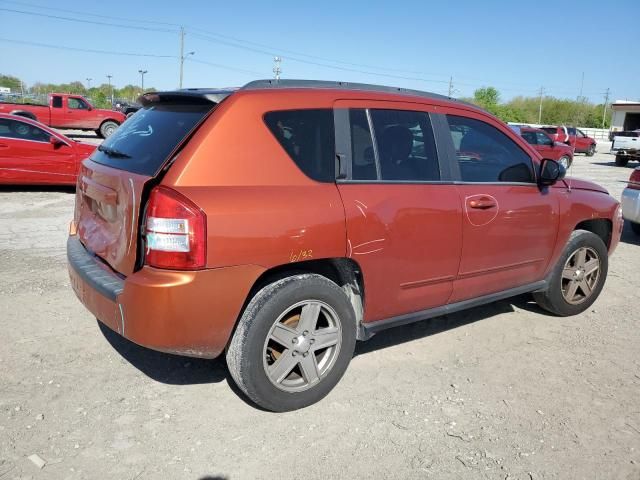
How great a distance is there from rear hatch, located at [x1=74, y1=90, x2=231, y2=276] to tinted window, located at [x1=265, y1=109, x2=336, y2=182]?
0.35 metres

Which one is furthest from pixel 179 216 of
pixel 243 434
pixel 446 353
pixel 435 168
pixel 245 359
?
pixel 446 353

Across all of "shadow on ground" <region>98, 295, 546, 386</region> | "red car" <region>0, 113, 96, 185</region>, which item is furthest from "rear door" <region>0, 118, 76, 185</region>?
"shadow on ground" <region>98, 295, 546, 386</region>

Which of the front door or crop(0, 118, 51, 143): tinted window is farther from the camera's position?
crop(0, 118, 51, 143): tinted window

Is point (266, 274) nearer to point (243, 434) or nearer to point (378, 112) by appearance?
point (243, 434)

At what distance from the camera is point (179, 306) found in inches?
106

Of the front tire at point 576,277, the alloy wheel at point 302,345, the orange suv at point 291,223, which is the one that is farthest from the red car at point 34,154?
the front tire at point 576,277

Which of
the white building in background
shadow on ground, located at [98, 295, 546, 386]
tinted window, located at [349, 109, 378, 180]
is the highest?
the white building in background

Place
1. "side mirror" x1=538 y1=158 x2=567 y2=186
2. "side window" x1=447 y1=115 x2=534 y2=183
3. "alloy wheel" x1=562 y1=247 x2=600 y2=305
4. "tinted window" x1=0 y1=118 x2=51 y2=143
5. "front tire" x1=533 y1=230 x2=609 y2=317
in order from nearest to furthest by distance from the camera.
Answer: "side window" x1=447 y1=115 x2=534 y2=183
"side mirror" x1=538 y1=158 x2=567 y2=186
"front tire" x1=533 y1=230 x2=609 y2=317
"alloy wheel" x1=562 y1=247 x2=600 y2=305
"tinted window" x1=0 y1=118 x2=51 y2=143

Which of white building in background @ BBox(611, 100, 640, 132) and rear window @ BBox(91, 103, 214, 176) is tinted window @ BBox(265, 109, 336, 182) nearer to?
rear window @ BBox(91, 103, 214, 176)

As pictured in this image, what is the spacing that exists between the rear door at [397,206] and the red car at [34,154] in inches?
313

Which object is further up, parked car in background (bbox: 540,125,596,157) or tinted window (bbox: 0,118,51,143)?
parked car in background (bbox: 540,125,596,157)

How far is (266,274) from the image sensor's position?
3027 millimetres

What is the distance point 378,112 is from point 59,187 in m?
9.14

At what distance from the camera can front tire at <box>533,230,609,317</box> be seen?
467cm
